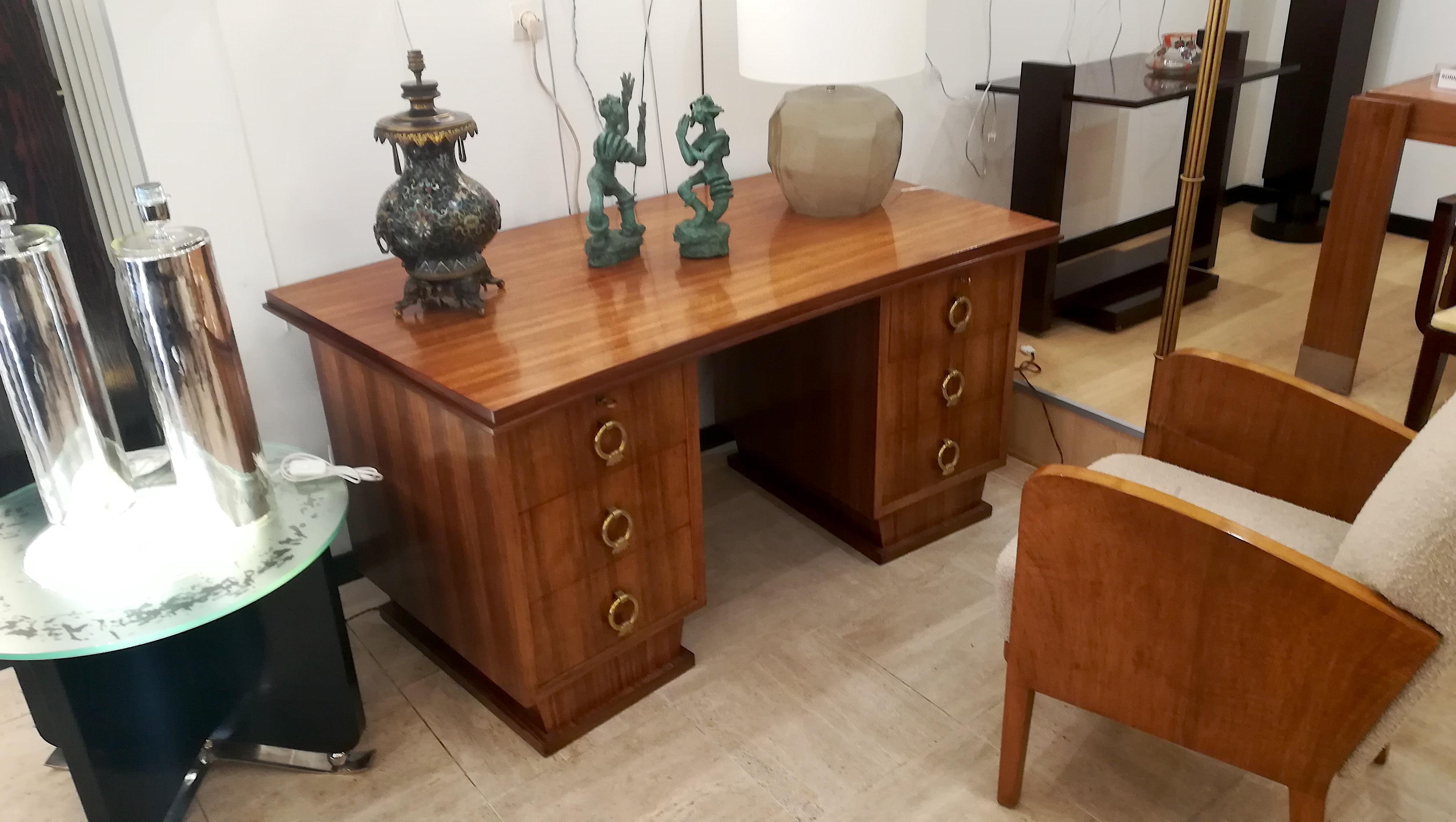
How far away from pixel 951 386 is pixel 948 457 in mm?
151

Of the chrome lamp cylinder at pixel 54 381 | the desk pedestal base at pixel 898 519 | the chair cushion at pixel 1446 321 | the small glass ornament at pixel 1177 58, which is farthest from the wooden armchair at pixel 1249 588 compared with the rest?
the small glass ornament at pixel 1177 58

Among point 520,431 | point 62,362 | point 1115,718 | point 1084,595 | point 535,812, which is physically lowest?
point 535,812

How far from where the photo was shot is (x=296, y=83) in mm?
1693

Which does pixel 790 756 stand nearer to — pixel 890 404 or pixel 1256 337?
pixel 890 404

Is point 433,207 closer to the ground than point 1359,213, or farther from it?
farther from it

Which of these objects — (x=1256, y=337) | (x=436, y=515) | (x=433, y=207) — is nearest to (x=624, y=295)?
(x=433, y=207)

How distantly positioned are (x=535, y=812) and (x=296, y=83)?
47.2 inches

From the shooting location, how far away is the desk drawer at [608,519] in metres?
1.46

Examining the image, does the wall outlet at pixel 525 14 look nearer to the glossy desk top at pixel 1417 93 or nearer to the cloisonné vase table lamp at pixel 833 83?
the cloisonné vase table lamp at pixel 833 83

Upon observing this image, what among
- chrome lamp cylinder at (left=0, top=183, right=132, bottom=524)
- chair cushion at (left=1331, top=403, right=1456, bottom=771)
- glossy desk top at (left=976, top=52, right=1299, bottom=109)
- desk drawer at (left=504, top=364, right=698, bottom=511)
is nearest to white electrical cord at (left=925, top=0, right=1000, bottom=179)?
glossy desk top at (left=976, top=52, right=1299, bottom=109)

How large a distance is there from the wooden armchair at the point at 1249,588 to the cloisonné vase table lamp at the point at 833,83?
26.7 inches

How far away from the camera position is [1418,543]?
3.50 feet

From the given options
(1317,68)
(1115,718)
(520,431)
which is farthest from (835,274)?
(1317,68)

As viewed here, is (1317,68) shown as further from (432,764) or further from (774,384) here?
(432,764)
